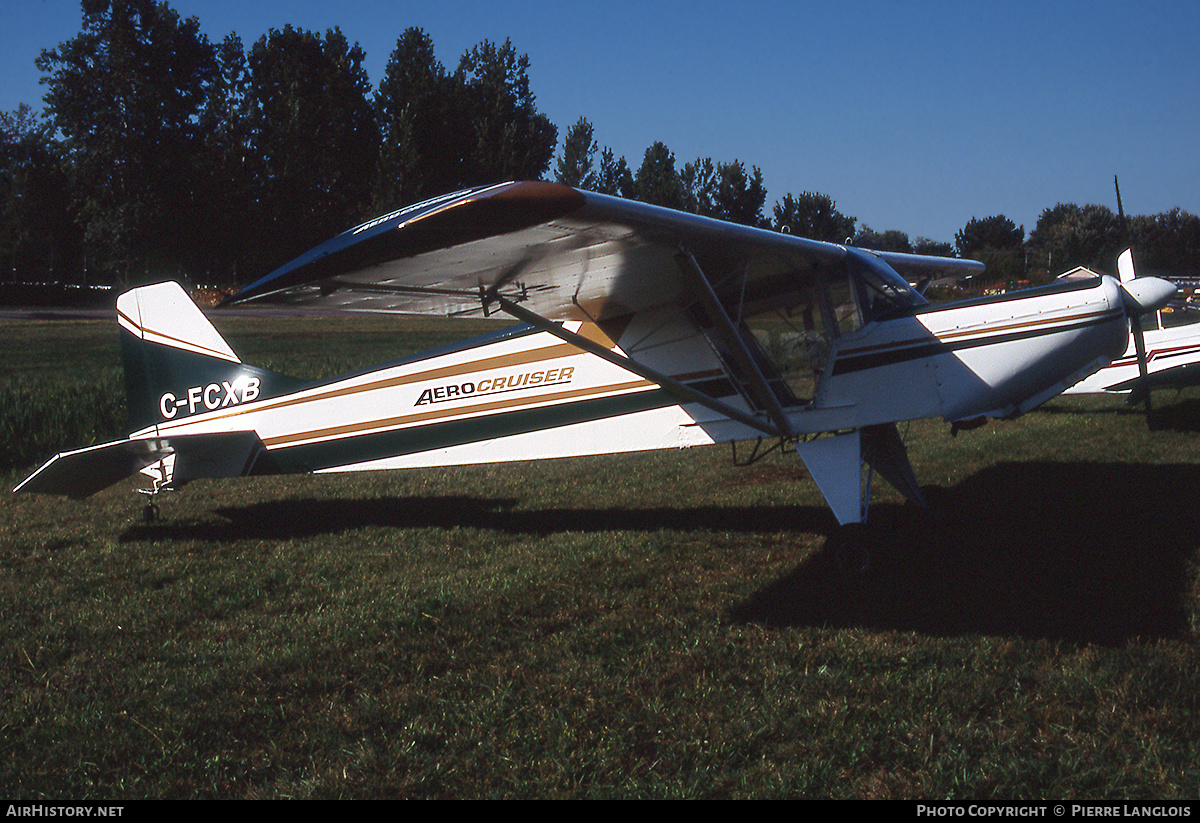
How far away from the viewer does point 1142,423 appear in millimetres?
11086

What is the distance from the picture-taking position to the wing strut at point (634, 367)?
506 centimetres

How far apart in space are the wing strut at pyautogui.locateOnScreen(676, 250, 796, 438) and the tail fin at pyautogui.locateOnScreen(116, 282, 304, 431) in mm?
3932

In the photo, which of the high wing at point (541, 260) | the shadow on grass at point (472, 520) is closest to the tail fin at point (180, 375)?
the shadow on grass at point (472, 520)

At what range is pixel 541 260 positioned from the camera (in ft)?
15.2

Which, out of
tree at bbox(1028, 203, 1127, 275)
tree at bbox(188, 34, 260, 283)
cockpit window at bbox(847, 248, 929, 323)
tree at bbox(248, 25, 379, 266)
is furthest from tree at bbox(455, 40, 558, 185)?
cockpit window at bbox(847, 248, 929, 323)

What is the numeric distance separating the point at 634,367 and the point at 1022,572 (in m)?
2.70

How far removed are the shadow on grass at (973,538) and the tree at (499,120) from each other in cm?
2905

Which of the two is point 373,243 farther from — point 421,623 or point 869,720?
point 869,720

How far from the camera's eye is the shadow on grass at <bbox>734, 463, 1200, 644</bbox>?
14.3ft

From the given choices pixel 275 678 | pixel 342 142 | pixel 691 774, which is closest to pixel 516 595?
pixel 275 678

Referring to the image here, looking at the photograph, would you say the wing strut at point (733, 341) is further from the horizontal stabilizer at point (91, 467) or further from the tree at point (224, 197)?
the tree at point (224, 197)

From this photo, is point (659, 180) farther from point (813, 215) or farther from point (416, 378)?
point (416, 378)

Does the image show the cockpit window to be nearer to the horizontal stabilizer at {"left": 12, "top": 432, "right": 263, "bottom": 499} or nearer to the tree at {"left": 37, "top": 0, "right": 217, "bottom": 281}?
the horizontal stabilizer at {"left": 12, "top": 432, "right": 263, "bottom": 499}

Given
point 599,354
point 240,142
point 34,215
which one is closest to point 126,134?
point 240,142
